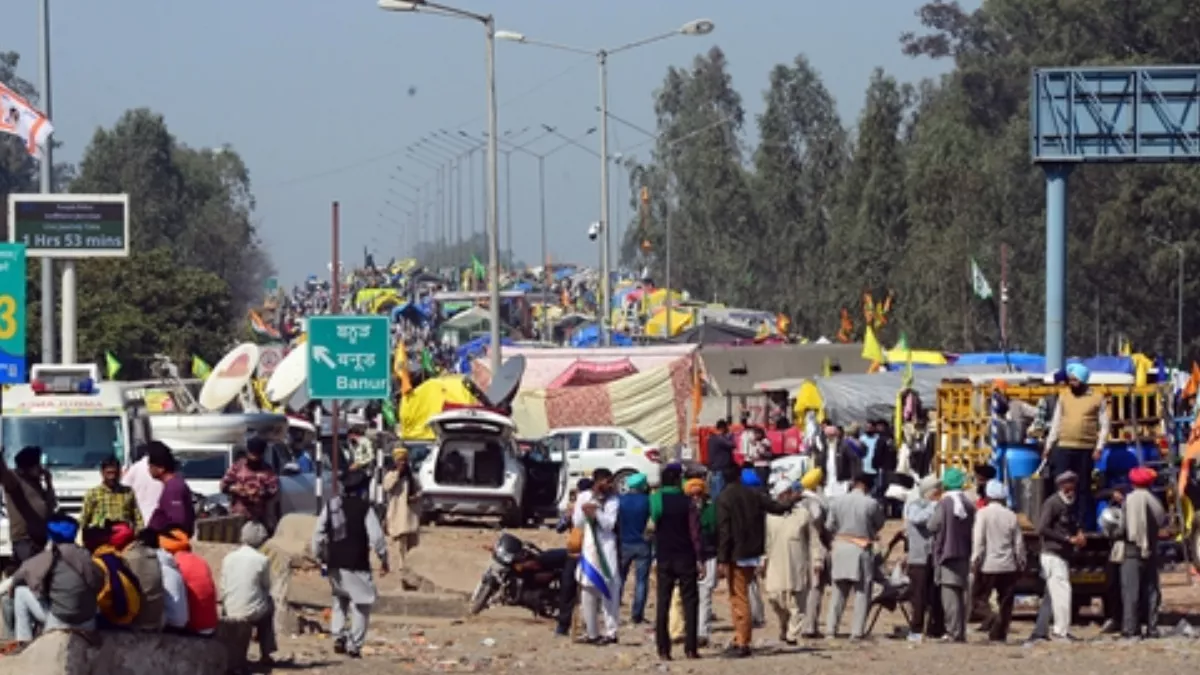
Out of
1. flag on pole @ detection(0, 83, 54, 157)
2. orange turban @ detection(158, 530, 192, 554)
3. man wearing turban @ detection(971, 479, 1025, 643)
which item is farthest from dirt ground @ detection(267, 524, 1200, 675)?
flag on pole @ detection(0, 83, 54, 157)

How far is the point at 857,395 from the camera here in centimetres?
4031

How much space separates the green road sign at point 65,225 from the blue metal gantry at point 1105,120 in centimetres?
1542

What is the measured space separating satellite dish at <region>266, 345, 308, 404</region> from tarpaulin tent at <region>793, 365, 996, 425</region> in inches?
346

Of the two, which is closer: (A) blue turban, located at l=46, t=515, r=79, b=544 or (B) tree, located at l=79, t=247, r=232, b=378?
(A) blue turban, located at l=46, t=515, r=79, b=544

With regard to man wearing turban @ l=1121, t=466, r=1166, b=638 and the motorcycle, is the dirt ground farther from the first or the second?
man wearing turban @ l=1121, t=466, r=1166, b=638

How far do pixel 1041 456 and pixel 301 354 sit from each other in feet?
56.1

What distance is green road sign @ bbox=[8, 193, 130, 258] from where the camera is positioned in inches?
1467

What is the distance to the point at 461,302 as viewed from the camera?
389 feet

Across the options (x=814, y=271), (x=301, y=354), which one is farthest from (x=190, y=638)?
(x=814, y=271)

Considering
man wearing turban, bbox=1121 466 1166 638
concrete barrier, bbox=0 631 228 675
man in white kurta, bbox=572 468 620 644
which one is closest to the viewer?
concrete barrier, bbox=0 631 228 675

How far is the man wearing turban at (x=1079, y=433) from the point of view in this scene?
21484 millimetres

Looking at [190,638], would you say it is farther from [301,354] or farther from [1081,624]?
[301,354]

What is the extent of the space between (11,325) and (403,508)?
5022 mm

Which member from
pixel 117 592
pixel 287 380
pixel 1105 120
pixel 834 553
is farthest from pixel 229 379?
pixel 117 592
